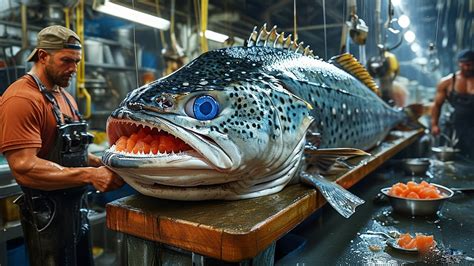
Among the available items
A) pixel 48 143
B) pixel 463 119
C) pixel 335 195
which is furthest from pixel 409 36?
pixel 48 143

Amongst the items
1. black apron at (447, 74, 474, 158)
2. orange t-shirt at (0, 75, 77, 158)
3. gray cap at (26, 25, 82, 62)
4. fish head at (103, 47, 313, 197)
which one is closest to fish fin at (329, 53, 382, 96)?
fish head at (103, 47, 313, 197)

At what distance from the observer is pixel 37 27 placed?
11.5ft

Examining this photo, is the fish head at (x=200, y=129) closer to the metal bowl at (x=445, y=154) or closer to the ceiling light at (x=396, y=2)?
the ceiling light at (x=396, y=2)

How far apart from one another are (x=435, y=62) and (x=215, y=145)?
4206mm

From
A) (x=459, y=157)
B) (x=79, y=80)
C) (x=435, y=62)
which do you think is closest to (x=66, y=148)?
(x=79, y=80)

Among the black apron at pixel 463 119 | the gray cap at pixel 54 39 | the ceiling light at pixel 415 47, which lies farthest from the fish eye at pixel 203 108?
the black apron at pixel 463 119

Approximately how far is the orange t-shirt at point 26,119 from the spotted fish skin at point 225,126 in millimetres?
724

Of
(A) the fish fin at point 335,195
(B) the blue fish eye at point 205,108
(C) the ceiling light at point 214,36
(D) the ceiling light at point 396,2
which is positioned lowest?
(A) the fish fin at point 335,195

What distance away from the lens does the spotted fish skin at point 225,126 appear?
941 mm

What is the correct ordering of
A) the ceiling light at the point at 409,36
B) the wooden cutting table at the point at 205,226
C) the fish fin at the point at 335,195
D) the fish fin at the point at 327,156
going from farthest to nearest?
the ceiling light at the point at 409,36 < the fish fin at the point at 327,156 < the fish fin at the point at 335,195 < the wooden cutting table at the point at 205,226

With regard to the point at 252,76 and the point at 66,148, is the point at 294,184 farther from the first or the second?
the point at 66,148

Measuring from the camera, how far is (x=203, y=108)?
985mm

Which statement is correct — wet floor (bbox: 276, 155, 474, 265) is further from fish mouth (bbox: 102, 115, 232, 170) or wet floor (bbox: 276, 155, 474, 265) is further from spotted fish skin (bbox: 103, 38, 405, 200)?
fish mouth (bbox: 102, 115, 232, 170)

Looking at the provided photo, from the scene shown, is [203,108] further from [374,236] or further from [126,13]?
[126,13]
